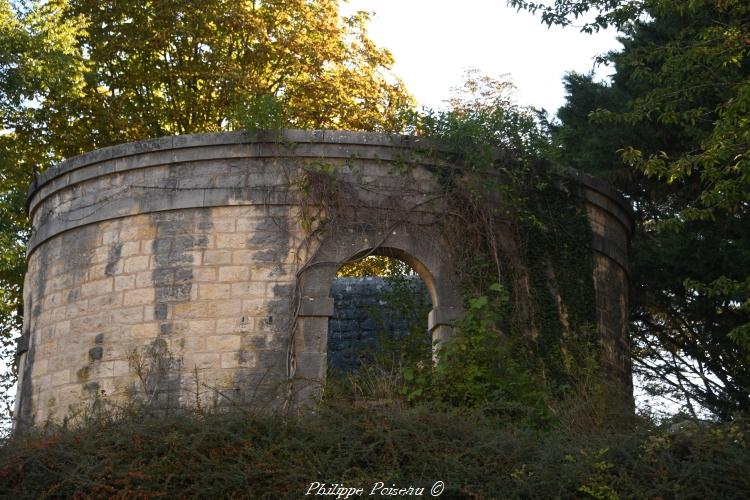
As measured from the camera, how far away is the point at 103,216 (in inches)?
414

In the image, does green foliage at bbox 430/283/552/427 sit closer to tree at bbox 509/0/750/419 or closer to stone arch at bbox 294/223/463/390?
stone arch at bbox 294/223/463/390

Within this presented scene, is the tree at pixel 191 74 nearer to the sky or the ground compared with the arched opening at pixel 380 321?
nearer to the sky

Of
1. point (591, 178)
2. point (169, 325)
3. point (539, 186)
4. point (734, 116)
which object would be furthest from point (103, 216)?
point (734, 116)

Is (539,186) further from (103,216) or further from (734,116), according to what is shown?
(103,216)

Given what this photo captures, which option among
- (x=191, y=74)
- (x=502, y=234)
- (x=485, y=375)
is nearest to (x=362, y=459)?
(x=485, y=375)

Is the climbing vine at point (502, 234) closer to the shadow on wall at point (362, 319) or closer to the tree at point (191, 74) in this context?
the shadow on wall at point (362, 319)

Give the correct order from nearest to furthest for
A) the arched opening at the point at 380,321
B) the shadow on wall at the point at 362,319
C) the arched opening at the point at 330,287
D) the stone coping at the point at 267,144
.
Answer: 1. the arched opening at the point at 330,287
2. the stone coping at the point at 267,144
3. the arched opening at the point at 380,321
4. the shadow on wall at the point at 362,319

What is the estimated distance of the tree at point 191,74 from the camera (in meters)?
18.0

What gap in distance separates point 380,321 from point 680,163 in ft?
13.7

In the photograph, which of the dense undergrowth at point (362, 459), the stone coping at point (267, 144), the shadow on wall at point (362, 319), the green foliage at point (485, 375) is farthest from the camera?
the shadow on wall at point (362, 319)

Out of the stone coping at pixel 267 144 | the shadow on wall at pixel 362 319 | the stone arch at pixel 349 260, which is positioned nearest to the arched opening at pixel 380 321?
the shadow on wall at pixel 362 319

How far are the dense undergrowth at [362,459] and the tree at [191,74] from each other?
10329mm

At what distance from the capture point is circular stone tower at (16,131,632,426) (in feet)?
31.9

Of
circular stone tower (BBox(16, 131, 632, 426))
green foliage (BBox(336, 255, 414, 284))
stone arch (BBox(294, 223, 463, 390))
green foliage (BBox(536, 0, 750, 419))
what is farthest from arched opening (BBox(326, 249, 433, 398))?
green foliage (BBox(336, 255, 414, 284))
